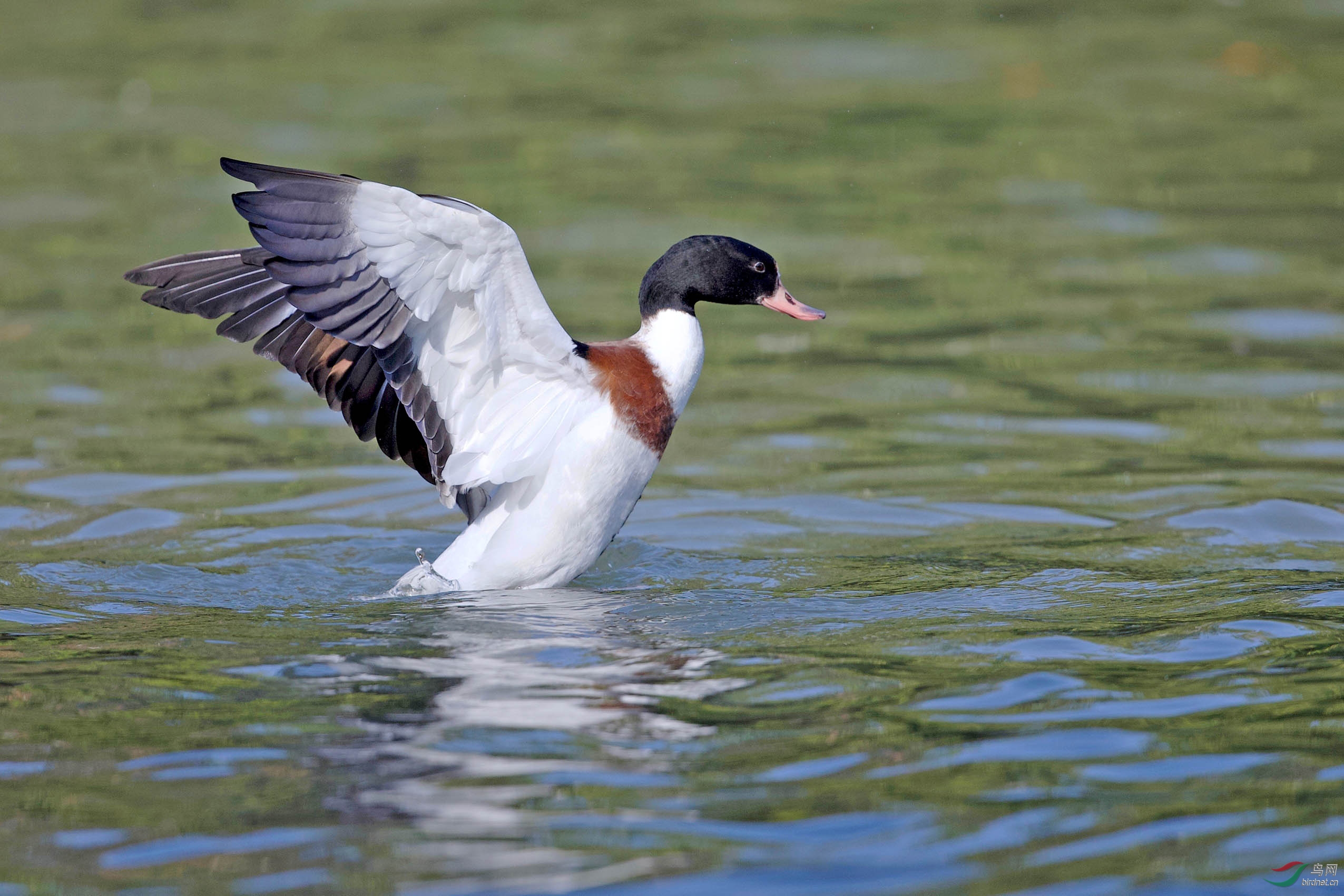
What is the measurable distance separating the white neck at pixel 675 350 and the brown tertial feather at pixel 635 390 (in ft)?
0.11

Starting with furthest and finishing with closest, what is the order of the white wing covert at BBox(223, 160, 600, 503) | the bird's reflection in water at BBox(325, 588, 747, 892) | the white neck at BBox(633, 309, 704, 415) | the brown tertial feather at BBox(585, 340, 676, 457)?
the white neck at BBox(633, 309, 704, 415) → the brown tertial feather at BBox(585, 340, 676, 457) → the white wing covert at BBox(223, 160, 600, 503) → the bird's reflection in water at BBox(325, 588, 747, 892)

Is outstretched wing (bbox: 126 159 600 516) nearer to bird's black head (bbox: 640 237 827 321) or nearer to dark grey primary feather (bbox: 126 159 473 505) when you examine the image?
dark grey primary feather (bbox: 126 159 473 505)

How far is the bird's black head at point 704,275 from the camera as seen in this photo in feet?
23.2

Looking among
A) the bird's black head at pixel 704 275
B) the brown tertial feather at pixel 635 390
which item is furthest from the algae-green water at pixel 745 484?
the bird's black head at pixel 704 275

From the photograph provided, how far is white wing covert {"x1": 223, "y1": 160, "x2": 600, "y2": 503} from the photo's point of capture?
5.92m

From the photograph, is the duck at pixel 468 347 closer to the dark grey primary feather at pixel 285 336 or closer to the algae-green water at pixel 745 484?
the dark grey primary feather at pixel 285 336

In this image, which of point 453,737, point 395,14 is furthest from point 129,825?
point 395,14

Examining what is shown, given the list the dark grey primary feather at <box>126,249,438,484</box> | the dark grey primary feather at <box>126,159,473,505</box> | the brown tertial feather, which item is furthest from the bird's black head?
the dark grey primary feather at <box>126,249,438,484</box>

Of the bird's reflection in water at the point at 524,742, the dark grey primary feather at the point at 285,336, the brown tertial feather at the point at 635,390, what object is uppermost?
the dark grey primary feather at the point at 285,336

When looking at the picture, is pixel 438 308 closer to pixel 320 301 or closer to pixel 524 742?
pixel 320 301

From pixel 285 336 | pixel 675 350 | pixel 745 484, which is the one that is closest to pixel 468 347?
pixel 675 350

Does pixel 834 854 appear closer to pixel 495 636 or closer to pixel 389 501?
pixel 495 636

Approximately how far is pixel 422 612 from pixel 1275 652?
10.4 ft

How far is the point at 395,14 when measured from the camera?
16.9 meters
